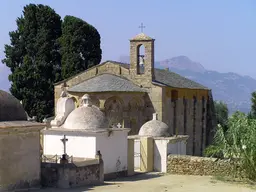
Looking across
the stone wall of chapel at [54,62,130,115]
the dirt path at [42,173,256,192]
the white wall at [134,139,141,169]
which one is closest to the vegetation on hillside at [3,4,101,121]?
the stone wall of chapel at [54,62,130,115]

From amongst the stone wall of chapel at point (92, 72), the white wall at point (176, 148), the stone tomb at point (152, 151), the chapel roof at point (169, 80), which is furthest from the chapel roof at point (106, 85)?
the stone tomb at point (152, 151)

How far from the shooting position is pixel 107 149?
25.5 meters

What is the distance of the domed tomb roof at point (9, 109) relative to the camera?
19.4m

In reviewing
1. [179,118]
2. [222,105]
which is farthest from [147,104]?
[222,105]

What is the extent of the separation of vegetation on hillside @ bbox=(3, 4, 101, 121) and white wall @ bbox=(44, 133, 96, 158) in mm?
21216

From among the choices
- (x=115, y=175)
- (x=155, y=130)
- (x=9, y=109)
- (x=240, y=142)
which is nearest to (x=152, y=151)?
(x=155, y=130)

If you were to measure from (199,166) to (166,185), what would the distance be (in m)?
4.50

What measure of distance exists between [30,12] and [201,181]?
3029cm

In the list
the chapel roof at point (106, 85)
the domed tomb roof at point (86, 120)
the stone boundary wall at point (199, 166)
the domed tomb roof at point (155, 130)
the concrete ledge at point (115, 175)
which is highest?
the chapel roof at point (106, 85)

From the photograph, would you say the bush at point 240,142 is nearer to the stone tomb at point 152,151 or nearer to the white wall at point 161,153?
the white wall at point 161,153

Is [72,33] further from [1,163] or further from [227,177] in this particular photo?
[1,163]

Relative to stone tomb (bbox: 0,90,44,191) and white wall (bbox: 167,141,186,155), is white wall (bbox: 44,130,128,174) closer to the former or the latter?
white wall (bbox: 167,141,186,155)

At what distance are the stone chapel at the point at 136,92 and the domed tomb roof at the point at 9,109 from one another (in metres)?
15.0

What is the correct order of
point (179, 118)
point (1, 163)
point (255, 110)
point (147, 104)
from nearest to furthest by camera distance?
point (1, 163) → point (147, 104) → point (179, 118) → point (255, 110)
